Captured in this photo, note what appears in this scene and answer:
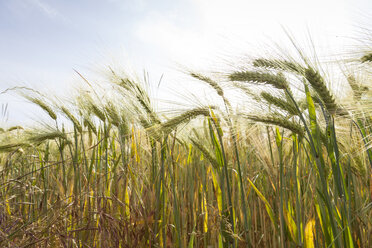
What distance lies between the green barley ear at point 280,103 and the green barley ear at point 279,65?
129 millimetres

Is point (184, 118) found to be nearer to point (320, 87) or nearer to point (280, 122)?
point (280, 122)

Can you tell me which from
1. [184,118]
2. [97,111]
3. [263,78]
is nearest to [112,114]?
[97,111]

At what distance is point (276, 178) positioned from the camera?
143 centimetres

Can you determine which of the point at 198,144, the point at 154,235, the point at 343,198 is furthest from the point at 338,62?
the point at 154,235

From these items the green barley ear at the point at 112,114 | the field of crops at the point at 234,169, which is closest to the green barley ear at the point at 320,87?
the field of crops at the point at 234,169

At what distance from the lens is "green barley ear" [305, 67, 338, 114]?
1.05 metres

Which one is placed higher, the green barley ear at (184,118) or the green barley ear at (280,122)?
the green barley ear at (184,118)

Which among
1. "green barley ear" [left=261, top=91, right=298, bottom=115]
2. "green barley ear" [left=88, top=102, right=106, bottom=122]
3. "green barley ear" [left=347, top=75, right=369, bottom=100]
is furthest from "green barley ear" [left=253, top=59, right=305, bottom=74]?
"green barley ear" [left=88, top=102, right=106, bottom=122]

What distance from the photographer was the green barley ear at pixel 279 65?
1.11m

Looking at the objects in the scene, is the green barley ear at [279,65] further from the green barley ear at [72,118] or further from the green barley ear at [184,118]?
the green barley ear at [72,118]

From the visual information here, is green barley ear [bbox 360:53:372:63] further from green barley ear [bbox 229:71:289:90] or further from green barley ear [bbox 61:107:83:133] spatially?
green barley ear [bbox 61:107:83:133]

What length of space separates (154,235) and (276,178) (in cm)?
64

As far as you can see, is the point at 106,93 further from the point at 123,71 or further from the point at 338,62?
the point at 338,62

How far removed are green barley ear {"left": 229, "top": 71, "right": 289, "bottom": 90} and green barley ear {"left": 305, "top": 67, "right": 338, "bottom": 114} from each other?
0.09 m
